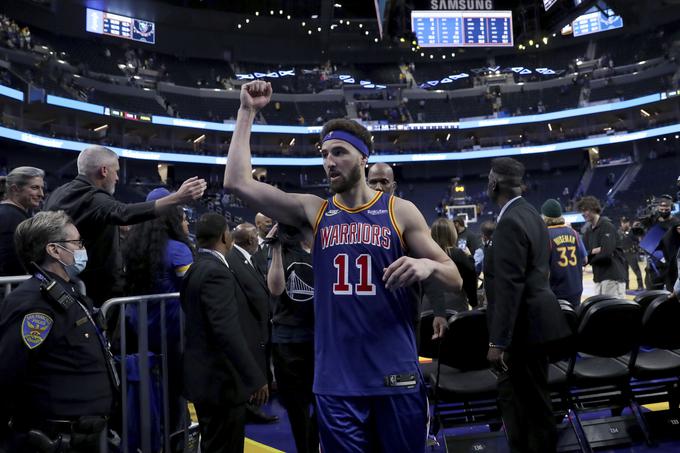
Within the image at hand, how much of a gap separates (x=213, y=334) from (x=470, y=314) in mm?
1939

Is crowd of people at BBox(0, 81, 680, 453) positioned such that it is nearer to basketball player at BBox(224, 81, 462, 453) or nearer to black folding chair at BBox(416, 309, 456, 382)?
basketball player at BBox(224, 81, 462, 453)

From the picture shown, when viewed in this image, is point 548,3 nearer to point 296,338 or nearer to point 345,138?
point 296,338

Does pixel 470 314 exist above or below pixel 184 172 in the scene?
below

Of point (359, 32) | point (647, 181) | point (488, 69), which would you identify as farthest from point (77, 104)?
point (647, 181)

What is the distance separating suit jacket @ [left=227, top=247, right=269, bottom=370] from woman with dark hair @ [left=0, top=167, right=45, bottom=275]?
1.82m

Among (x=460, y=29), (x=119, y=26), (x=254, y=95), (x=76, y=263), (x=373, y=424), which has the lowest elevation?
(x=373, y=424)

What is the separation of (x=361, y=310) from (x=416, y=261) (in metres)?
0.40

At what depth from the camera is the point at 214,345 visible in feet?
10.5

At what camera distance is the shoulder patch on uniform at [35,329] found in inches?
94.0

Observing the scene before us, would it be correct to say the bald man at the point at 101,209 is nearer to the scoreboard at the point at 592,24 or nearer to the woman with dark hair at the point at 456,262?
the woman with dark hair at the point at 456,262

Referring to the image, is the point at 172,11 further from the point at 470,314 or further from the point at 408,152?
the point at 470,314

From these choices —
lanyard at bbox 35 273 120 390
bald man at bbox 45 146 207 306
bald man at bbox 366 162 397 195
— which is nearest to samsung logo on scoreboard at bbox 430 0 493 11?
bald man at bbox 366 162 397 195

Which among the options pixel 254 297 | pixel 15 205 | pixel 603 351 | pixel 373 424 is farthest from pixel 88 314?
pixel 603 351

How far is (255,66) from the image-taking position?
4303 cm
